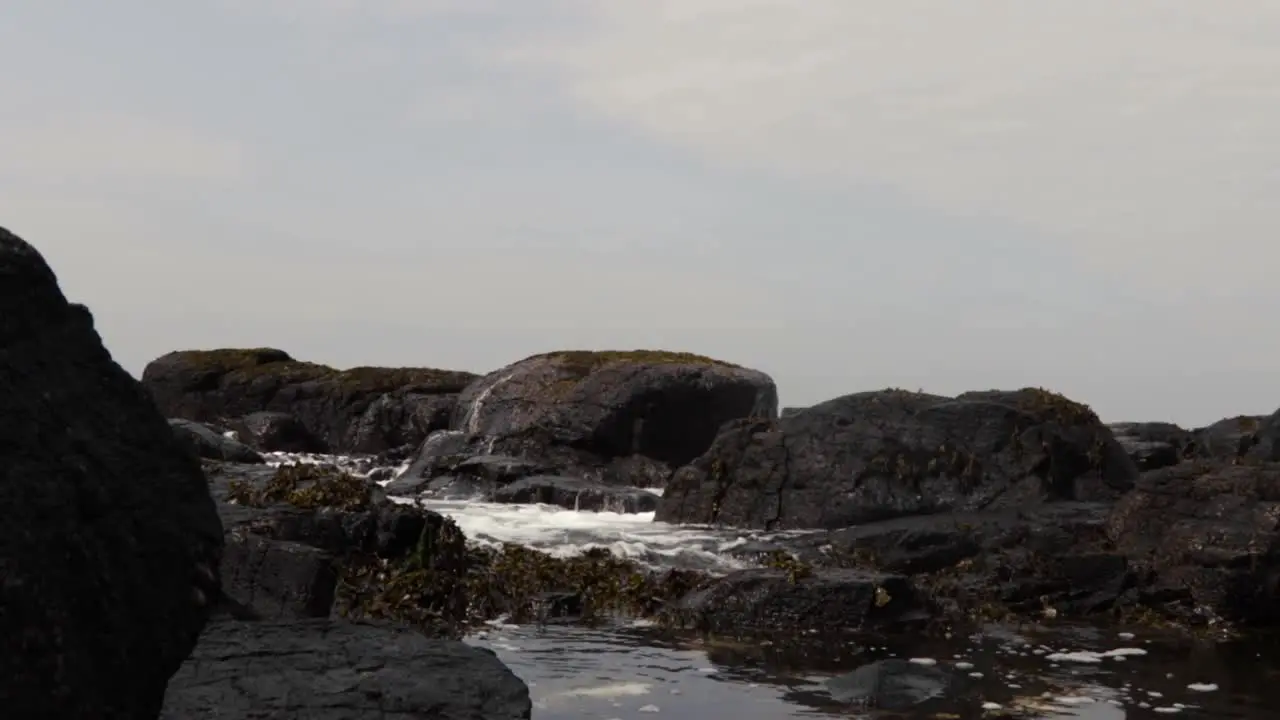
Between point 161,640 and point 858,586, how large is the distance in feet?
30.1

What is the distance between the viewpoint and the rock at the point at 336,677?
6.86m

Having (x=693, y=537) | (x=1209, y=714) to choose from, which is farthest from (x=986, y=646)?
(x=693, y=537)

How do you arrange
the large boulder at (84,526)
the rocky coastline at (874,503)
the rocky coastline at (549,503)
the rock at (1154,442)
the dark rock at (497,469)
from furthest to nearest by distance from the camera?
the rock at (1154,442), the dark rock at (497,469), the rocky coastline at (874,503), the rocky coastline at (549,503), the large boulder at (84,526)

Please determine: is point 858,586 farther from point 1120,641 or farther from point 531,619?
point 531,619

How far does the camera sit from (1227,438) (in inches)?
1159

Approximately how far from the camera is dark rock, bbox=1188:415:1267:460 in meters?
27.6

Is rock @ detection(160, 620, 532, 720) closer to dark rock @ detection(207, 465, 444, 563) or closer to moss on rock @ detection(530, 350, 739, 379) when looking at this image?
dark rock @ detection(207, 465, 444, 563)

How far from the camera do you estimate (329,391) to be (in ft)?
144

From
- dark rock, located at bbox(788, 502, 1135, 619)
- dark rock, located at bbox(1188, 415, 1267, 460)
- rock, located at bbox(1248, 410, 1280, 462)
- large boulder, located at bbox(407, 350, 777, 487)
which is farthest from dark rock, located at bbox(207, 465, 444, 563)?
dark rock, located at bbox(1188, 415, 1267, 460)

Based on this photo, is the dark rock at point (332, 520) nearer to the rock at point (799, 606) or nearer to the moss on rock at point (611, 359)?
the rock at point (799, 606)

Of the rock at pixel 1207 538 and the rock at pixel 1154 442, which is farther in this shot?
the rock at pixel 1154 442

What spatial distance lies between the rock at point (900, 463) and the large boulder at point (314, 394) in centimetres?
2046

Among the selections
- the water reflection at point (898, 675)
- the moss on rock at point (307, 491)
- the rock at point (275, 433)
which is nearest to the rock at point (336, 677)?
the water reflection at point (898, 675)

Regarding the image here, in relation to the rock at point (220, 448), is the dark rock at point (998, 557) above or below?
below
